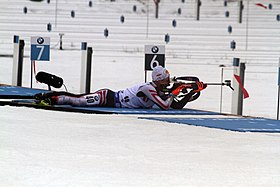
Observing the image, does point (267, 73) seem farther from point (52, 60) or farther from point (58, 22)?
point (58, 22)

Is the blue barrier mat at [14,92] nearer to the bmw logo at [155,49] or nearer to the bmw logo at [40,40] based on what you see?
the bmw logo at [40,40]

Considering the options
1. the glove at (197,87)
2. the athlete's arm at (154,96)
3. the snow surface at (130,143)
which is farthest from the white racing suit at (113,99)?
the snow surface at (130,143)

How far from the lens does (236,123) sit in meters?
10.4

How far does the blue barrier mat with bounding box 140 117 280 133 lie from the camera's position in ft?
32.3

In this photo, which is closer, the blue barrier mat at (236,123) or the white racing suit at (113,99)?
the blue barrier mat at (236,123)

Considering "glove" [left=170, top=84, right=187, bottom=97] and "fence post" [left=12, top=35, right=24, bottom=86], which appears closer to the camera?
"glove" [left=170, top=84, right=187, bottom=97]

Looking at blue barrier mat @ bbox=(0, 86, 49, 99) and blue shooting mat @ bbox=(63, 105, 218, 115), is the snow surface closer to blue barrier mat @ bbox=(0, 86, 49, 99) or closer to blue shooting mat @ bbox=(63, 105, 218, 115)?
blue shooting mat @ bbox=(63, 105, 218, 115)

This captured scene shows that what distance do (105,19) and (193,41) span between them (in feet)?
12.5

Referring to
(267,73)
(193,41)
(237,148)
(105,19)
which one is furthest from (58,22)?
(237,148)

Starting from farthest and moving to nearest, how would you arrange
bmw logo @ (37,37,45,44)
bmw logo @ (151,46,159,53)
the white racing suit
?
bmw logo @ (37,37,45,44)
bmw logo @ (151,46,159,53)
the white racing suit

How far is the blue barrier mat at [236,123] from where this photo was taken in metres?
9.85

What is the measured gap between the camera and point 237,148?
8.19 m

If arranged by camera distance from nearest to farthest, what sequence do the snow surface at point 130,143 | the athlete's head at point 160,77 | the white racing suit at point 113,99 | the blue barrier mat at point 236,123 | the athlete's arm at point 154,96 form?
1. the snow surface at point 130,143
2. the blue barrier mat at point 236,123
3. the athlete's arm at point 154,96
4. the athlete's head at point 160,77
5. the white racing suit at point 113,99

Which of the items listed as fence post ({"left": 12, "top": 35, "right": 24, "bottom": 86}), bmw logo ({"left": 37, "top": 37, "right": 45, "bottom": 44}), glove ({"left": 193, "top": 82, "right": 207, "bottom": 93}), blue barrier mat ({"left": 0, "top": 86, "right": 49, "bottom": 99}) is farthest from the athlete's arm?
fence post ({"left": 12, "top": 35, "right": 24, "bottom": 86})
